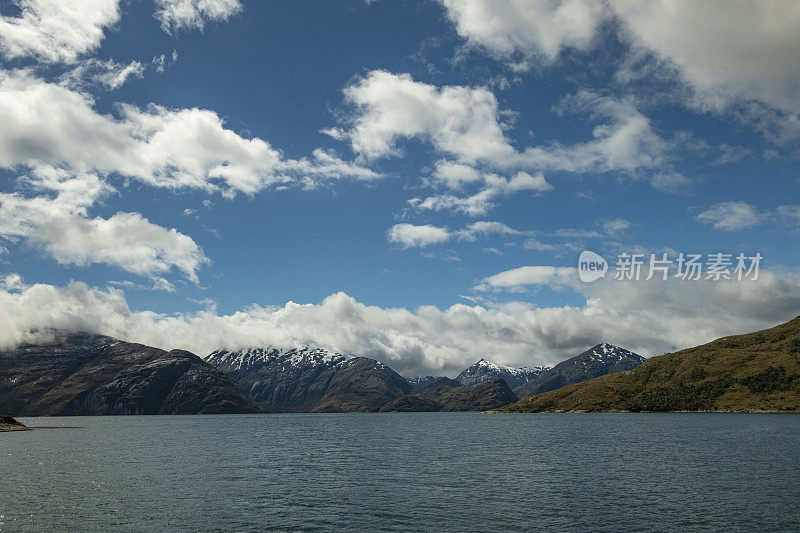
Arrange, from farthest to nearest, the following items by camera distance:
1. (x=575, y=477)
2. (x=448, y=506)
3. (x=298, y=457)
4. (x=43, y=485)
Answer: (x=298, y=457) < (x=575, y=477) < (x=43, y=485) < (x=448, y=506)

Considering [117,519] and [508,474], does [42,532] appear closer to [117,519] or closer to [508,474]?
[117,519]

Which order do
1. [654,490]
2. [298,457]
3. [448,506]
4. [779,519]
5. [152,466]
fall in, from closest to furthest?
[779,519] < [448,506] < [654,490] < [152,466] < [298,457]

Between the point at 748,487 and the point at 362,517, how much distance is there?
57.6m

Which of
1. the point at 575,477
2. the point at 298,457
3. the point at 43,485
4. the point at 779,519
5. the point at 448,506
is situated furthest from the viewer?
the point at 298,457

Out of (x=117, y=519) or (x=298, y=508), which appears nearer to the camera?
(x=117, y=519)

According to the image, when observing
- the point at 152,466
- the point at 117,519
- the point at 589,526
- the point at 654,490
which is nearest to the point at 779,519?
the point at 654,490

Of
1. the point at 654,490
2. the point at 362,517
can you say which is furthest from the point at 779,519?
the point at 362,517

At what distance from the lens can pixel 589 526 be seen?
4862cm

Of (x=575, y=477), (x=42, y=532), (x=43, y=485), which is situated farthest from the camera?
(x=575, y=477)

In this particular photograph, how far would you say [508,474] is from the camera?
3250 inches

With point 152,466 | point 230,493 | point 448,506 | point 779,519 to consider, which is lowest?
point 152,466

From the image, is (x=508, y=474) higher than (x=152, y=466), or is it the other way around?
(x=508, y=474)

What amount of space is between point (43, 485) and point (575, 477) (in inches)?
3365

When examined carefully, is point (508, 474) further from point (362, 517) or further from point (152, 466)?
point (152, 466)
